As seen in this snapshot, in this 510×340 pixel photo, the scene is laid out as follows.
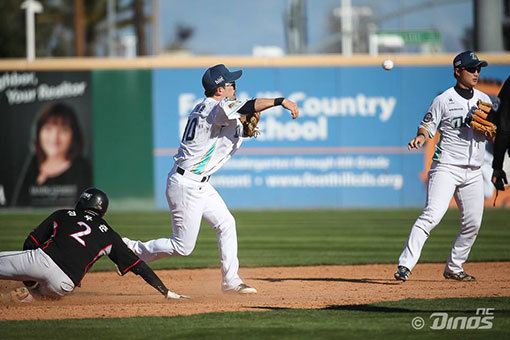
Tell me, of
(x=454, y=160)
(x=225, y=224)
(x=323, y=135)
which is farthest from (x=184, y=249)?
(x=323, y=135)

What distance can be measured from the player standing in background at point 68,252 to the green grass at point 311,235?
3827 mm

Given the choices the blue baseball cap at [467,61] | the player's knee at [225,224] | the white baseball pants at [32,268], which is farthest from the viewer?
the blue baseball cap at [467,61]

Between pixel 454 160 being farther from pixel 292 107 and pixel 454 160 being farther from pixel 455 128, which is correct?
pixel 292 107

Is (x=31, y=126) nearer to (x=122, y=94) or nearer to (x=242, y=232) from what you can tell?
(x=122, y=94)

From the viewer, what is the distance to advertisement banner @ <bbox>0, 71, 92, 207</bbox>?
21375 millimetres

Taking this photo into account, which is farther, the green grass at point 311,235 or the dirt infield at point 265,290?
the green grass at point 311,235

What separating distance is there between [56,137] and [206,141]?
15.2 meters

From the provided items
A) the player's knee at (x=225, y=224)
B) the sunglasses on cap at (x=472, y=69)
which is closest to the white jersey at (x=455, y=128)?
the sunglasses on cap at (x=472, y=69)

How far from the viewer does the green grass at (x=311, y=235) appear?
11.4 m

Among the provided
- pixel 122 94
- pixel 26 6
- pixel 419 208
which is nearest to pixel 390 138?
pixel 419 208

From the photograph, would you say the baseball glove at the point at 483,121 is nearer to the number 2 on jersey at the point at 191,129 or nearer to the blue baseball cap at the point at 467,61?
the blue baseball cap at the point at 467,61

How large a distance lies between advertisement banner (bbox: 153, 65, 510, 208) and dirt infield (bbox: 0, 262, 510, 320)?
442 inches

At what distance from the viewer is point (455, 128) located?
26.8ft

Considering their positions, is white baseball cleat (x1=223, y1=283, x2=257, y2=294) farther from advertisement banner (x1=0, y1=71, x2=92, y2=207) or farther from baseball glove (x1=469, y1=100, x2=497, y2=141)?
advertisement banner (x1=0, y1=71, x2=92, y2=207)
